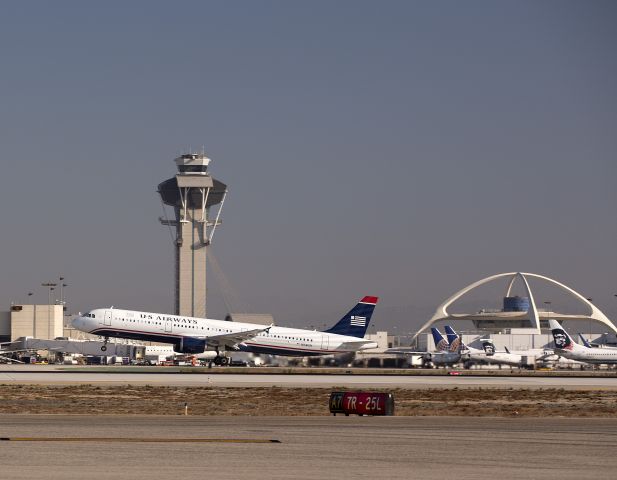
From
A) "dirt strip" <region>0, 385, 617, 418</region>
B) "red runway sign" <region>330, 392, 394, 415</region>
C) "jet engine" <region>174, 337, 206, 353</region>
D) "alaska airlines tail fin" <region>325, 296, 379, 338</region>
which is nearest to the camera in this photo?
"red runway sign" <region>330, 392, 394, 415</region>

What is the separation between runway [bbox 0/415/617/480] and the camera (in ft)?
78.6

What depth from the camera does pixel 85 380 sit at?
71.8 meters

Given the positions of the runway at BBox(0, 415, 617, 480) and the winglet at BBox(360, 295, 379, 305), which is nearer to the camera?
the runway at BBox(0, 415, 617, 480)

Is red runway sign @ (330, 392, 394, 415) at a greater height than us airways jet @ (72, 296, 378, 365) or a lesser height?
lesser

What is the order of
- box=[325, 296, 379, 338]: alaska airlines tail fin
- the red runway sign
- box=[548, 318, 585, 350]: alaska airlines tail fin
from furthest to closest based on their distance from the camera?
box=[548, 318, 585, 350]: alaska airlines tail fin, box=[325, 296, 379, 338]: alaska airlines tail fin, the red runway sign

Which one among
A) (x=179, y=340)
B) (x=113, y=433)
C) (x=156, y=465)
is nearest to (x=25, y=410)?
(x=113, y=433)

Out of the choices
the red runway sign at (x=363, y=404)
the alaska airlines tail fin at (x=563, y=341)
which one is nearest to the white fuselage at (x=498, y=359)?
the alaska airlines tail fin at (x=563, y=341)

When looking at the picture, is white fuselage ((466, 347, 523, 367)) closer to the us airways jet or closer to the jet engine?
the us airways jet

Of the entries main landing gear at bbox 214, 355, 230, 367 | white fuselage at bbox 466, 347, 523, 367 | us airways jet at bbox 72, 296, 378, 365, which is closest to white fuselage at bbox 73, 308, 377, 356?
us airways jet at bbox 72, 296, 378, 365

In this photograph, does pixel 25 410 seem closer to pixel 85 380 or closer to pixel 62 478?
pixel 62 478

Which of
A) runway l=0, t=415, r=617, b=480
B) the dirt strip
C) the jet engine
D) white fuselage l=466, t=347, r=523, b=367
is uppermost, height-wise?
the jet engine

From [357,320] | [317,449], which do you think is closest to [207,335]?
[357,320]

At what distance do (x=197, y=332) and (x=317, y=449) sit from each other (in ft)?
249

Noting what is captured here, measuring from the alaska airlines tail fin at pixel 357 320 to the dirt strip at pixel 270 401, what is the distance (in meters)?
45.9
